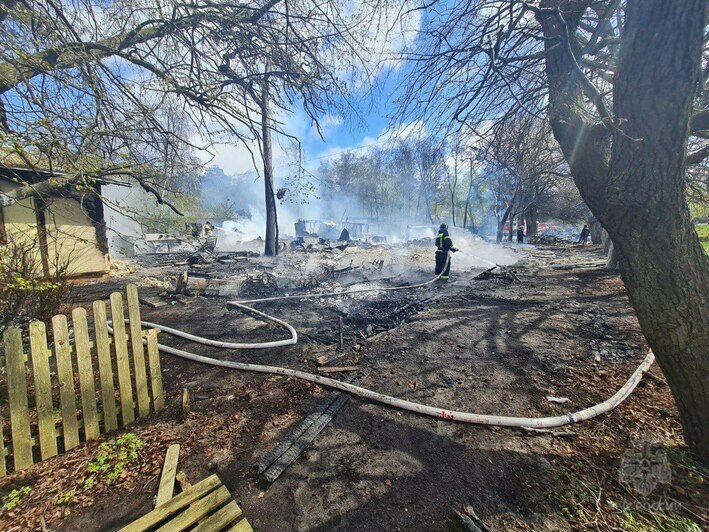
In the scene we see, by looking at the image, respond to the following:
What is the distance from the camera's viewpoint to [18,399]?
2.16 m

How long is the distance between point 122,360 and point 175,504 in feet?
4.83

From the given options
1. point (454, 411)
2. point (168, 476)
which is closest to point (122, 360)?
point (168, 476)

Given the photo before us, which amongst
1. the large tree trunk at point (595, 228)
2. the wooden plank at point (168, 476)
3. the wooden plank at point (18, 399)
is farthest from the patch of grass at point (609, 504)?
the large tree trunk at point (595, 228)

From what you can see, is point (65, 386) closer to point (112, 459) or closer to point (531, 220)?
point (112, 459)

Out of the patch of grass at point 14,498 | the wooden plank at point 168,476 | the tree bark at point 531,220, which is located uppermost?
the tree bark at point 531,220

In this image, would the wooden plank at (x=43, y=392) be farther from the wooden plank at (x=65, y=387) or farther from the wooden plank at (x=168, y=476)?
the wooden plank at (x=168, y=476)

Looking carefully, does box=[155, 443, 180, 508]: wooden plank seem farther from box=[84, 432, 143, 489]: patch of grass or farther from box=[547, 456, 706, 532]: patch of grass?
box=[547, 456, 706, 532]: patch of grass

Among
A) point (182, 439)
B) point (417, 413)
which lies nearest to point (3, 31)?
point (182, 439)

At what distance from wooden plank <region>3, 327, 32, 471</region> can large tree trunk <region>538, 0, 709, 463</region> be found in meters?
4.85

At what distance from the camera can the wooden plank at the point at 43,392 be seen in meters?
2.20

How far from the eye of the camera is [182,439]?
2592 mm

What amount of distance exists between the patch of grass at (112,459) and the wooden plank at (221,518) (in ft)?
3.32

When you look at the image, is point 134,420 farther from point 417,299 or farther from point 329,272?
point 329,272

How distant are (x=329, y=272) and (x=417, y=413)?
8433 mm
